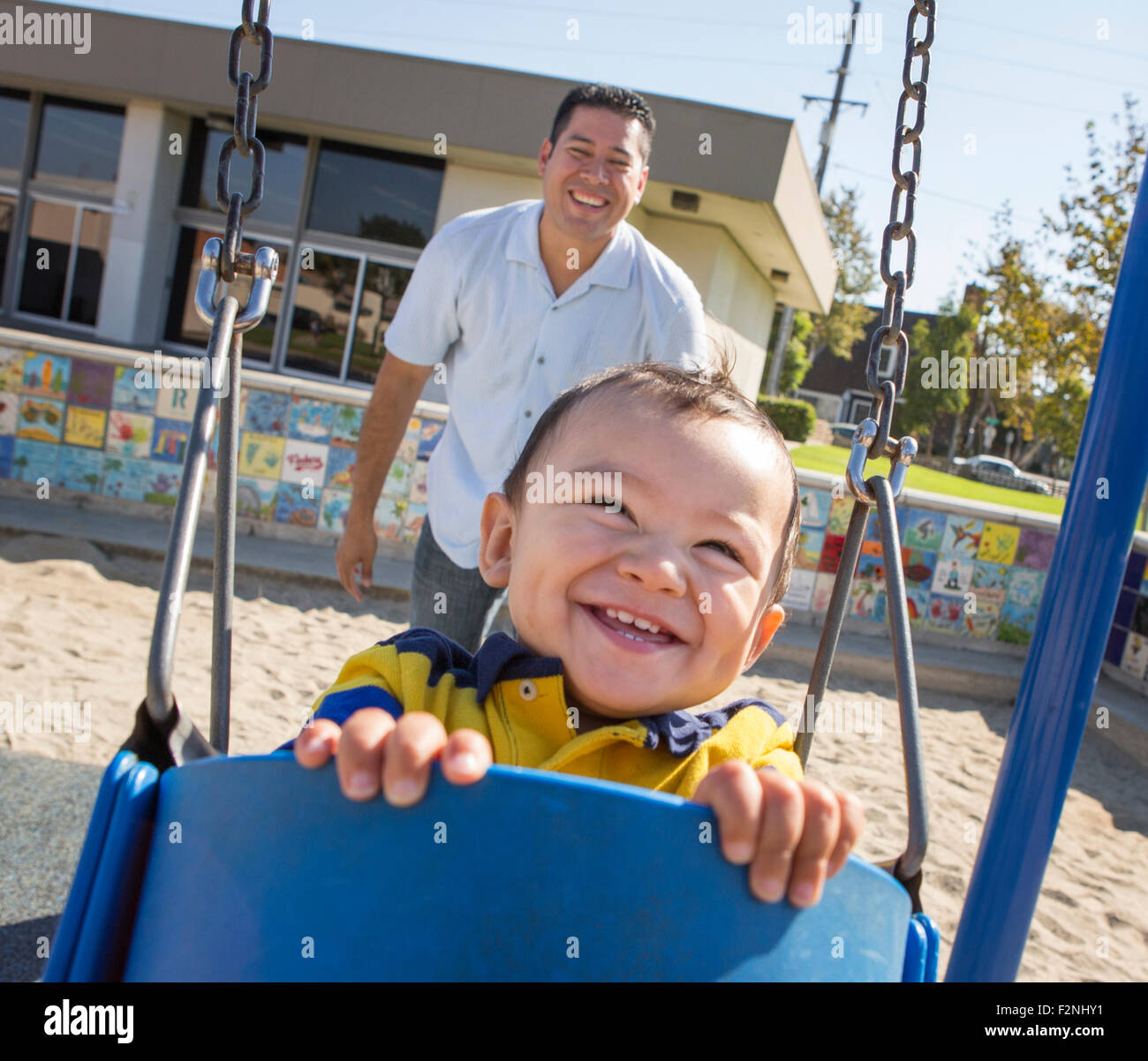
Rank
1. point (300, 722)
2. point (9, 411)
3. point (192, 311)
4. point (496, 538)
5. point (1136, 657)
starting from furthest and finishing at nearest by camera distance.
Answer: point (192, 311)
point (9, 411)
point (1136, 657)
point (300, 722)
point (496, 538)

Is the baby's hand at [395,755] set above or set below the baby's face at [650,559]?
below

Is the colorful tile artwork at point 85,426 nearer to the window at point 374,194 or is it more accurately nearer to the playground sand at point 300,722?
the playground sand at point 300,722

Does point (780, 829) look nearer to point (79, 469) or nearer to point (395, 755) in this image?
point (395, 755)

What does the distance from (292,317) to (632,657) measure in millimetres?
13295

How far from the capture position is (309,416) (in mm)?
6133

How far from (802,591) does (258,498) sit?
3.42 m

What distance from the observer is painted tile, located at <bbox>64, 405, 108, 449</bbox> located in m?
6.10

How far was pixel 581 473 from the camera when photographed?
1135 mm

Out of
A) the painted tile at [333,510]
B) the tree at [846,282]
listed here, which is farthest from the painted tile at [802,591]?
the tree at [846,282]

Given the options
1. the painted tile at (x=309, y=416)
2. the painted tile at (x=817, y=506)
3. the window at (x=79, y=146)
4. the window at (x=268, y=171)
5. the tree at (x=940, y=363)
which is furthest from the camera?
the tree at (x=940, y=363)

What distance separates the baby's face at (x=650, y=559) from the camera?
105 centimetres

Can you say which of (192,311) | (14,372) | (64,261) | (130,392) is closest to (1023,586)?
(130,392)

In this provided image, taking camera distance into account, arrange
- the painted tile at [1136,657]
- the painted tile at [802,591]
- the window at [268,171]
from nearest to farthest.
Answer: the painted tile at [1136,657] < the painted tile at [802,591] < the window at [268,171]

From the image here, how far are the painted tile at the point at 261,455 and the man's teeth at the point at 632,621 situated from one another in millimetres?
5431
